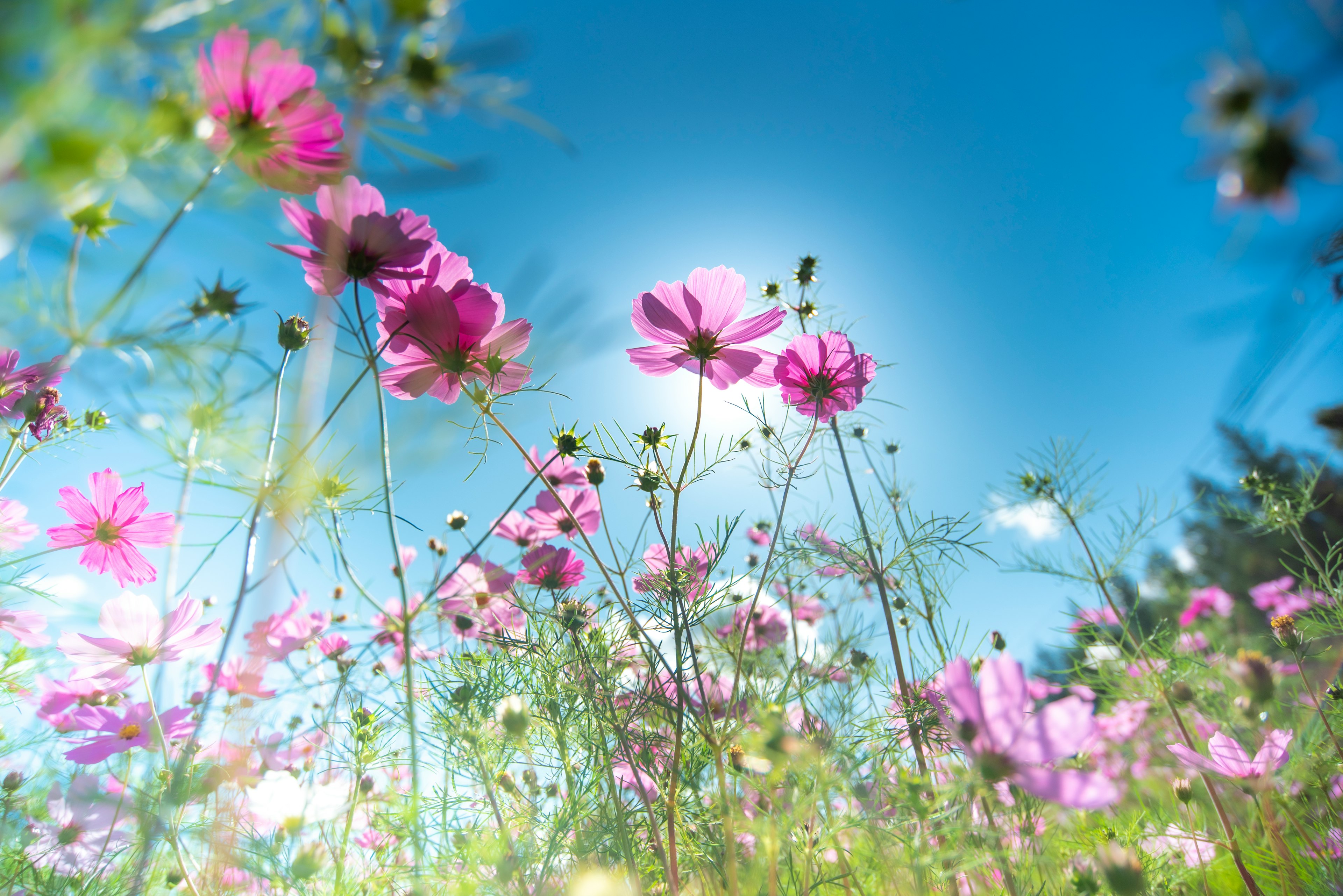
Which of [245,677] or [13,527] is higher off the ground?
[13,527]

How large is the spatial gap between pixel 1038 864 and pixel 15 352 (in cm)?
145

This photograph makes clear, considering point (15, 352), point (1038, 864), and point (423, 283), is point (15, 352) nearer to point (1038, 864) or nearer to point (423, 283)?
point (423, 283)

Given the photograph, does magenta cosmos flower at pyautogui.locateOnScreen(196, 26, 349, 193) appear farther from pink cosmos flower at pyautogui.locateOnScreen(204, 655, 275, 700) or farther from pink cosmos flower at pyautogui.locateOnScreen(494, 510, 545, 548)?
pink cosmos flower at pyautogui.locateOnScreen(494, 510, 545, 548)

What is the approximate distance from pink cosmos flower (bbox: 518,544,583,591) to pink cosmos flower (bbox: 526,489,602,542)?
0.16ft

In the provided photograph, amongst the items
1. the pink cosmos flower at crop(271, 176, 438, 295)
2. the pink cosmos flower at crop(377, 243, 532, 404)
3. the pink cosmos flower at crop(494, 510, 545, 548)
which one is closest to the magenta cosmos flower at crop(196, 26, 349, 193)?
the pink cosmos flower at crop(271, 176, 438, 295)

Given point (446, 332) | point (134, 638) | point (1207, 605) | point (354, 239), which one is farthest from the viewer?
point (1207, 605)

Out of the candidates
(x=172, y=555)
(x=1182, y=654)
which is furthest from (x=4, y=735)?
(x=1182, y=654)

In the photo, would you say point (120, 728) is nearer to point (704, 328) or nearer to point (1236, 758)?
point (704, 328)

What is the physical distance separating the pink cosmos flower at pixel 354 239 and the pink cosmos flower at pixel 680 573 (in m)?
0.43

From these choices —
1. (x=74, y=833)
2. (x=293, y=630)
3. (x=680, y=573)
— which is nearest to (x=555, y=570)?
(x=680, y=573)

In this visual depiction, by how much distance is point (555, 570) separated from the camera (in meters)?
0.89

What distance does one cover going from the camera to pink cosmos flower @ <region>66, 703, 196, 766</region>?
0.79 meters

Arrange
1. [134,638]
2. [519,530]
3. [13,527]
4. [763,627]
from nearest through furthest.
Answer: [134,638] < [13,527] < [519,530] < [763,627]

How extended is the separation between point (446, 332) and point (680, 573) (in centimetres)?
41
